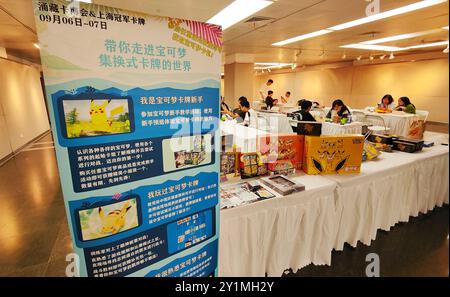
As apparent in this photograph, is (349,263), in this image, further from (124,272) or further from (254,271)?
(124,272)

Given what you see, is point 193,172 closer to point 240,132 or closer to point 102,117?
point 102,117

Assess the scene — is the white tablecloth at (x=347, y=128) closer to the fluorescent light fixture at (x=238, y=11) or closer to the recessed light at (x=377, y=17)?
the recessed light at (x=377, y=17)

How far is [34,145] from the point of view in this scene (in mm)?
6312

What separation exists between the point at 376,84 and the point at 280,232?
10919 millimetres

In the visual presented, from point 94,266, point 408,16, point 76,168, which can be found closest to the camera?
point 76,168

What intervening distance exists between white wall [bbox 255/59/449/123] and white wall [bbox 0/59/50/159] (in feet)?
36.4

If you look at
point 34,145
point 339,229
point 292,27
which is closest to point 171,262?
point 339,229

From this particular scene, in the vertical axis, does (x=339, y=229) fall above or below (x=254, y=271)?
above

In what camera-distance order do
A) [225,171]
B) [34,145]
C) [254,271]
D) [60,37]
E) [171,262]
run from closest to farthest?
[60,37]
[171,262]
[254,271]
[225,171]
[34,145]

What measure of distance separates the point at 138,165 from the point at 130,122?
0.21 meters

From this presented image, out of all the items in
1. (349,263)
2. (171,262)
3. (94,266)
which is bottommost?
(349,263)

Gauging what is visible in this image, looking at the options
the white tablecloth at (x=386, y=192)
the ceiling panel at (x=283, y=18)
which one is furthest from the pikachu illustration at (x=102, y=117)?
the ceiling panel at (x=283, y=18)

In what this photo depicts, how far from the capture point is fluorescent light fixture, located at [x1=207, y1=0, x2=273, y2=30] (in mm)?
2939

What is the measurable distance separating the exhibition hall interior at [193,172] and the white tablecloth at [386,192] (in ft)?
0.05
